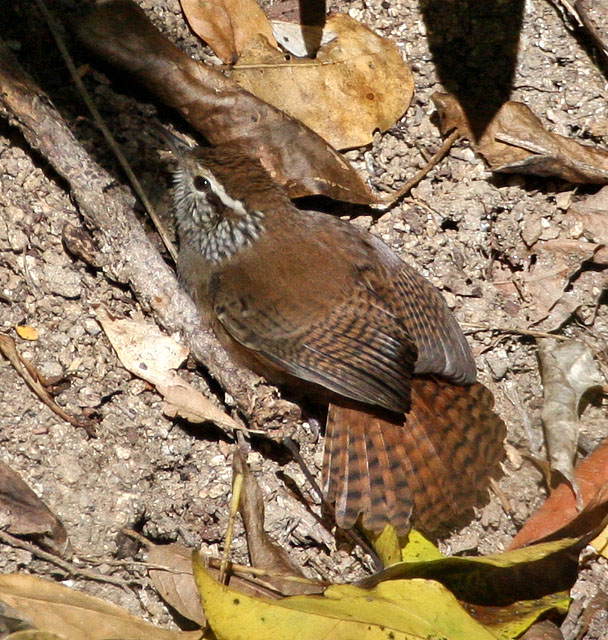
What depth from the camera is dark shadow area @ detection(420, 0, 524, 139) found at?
4406 mm

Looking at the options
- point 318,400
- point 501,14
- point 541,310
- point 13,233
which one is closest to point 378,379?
point 318,400

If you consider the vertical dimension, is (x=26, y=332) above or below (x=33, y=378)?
above

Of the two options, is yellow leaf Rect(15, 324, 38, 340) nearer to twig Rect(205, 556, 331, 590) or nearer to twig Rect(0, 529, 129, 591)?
twig Rect(0, 529, 129, 591)

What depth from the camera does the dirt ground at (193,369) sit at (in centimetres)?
331

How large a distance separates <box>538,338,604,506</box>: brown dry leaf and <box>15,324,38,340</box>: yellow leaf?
6.80 ft

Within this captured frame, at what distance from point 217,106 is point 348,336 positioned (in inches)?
45.7

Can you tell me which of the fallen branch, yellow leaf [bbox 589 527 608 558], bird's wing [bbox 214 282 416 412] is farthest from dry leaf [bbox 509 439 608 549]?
the fallen branch

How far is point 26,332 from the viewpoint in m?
3.42

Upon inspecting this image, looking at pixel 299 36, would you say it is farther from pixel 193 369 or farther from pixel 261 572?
pixel 261 572

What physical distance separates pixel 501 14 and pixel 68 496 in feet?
9.64

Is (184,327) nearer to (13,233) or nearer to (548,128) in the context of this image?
(13,233)

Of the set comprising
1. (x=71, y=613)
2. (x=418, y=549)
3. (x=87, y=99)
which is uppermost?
(x=87, y=99)

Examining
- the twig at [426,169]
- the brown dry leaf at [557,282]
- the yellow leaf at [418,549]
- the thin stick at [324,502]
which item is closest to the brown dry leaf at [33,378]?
the thin stick at [324,502]

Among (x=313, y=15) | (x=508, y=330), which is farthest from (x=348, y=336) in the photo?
(x=313, y=15)
